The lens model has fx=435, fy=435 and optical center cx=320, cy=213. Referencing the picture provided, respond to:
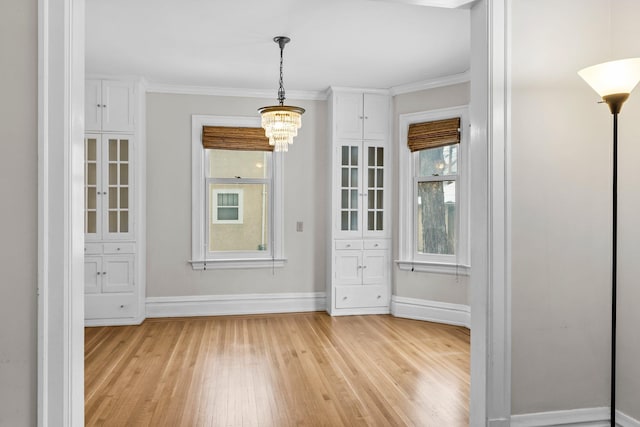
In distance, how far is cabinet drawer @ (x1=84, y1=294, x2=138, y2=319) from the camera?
500 centimetres

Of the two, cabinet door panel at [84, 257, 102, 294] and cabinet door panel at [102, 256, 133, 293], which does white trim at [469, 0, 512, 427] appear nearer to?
cabinet door panel at [102, 256, 133, 293]

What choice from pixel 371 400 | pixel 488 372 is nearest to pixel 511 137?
pixel 488 372

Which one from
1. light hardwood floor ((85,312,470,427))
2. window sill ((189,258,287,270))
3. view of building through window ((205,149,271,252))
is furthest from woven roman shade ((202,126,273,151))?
light hardwood floor ((85,312,470,427))

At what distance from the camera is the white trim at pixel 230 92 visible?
17.6ft

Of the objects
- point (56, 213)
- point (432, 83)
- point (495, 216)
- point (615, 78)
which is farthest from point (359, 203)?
point (56, 213)

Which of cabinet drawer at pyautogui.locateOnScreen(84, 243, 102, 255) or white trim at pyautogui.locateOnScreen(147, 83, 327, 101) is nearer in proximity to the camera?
cabinet drawer at pyautogui.locateOnScreen(84, 243, 102, 255)

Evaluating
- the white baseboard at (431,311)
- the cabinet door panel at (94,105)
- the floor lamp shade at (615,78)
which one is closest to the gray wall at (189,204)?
the cabinet door panel at (94,105)

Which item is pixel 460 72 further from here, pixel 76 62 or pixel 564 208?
pixel 76 62

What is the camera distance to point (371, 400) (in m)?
3.04

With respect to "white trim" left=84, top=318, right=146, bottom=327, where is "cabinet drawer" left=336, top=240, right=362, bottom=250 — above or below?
above

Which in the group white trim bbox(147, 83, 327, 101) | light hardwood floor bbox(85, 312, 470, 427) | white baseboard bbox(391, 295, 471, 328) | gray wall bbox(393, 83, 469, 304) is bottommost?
light hardwood floor bbox(85, 312, 470, 427)

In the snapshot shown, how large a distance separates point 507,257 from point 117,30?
11.9 ft

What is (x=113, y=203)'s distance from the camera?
16.7 feet

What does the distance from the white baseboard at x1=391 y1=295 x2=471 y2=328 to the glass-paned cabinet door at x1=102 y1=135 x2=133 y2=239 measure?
3393 mm
